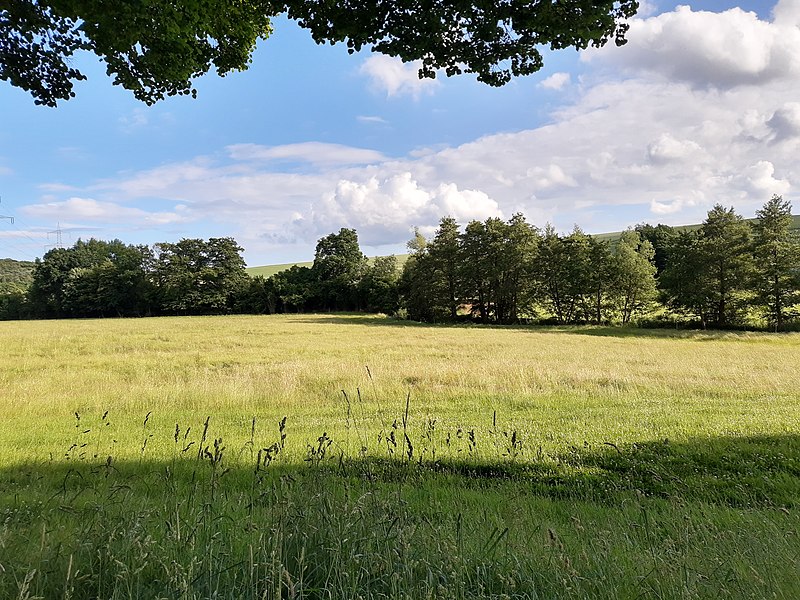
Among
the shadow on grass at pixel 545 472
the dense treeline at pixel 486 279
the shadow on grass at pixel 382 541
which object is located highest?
the dense treeline at pixel 486 279

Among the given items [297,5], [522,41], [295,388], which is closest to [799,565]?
[522,41]

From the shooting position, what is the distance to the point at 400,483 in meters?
5.30

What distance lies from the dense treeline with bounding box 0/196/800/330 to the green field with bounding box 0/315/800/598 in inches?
1478

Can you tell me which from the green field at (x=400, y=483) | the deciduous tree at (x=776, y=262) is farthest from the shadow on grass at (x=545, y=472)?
the deciduous tree at (x=776, y=262)

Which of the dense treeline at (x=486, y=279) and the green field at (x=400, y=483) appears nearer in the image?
the green field at (x=400, y=483)

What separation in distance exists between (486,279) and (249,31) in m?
61.4

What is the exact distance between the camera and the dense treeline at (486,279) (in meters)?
48.4

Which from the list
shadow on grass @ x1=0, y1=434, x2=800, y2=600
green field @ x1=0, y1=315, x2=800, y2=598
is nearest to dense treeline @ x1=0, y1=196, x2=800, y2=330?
green field @ x1=0, y1=315, x2=800, y2=598

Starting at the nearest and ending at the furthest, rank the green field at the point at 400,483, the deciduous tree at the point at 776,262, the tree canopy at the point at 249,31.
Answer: the green field at the point at 400,483 < the tree canopy at the point at 249,31 < the deciduous tree at the point at 776,262

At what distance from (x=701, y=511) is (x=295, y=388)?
11.9m

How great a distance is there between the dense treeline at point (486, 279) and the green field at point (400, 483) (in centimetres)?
3753

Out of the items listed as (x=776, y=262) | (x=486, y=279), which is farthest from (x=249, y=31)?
(x=486, y=279)

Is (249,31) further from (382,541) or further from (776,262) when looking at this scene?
(776,262)

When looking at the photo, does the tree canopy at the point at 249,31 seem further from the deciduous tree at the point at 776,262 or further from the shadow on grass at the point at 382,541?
the deciduous tree at the point at 776,262
